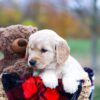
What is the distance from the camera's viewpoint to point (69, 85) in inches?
128

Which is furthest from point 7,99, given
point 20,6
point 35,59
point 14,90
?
point 20,6

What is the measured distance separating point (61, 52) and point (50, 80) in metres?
0.20

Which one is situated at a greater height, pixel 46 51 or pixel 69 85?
pixel 46 51

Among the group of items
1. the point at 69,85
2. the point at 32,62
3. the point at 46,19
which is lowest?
the point at 46,19

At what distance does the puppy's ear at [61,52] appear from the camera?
10.8 ft

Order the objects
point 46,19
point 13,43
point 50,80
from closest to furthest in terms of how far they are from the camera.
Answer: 1. point 50,80
2. point 13,43
3. point 46,19

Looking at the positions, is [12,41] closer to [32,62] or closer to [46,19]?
[32,62]

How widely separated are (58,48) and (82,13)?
10.8 m

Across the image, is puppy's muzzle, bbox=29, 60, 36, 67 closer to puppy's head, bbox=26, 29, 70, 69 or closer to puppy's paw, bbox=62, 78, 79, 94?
puppy's head, bbox=26, 29, 70, 69

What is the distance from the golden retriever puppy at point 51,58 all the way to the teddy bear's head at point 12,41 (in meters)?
0.29

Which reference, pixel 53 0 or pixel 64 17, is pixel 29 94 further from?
pixel 64 17

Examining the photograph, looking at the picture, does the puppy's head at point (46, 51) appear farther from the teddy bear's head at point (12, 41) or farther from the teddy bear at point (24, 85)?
the teddy bear's head at point (12, 41)

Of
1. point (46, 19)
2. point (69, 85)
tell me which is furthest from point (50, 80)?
point (46, 19)

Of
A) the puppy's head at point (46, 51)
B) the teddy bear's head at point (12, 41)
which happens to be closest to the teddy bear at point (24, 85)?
the teddy bear's head at point (12, 41)
